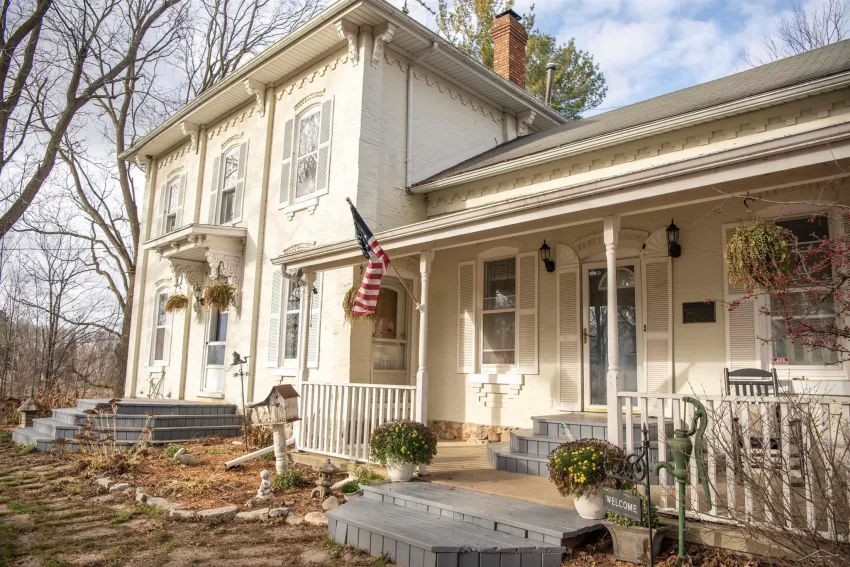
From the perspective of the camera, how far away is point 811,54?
8.62 m

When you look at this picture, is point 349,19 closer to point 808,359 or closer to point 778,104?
point 778,104

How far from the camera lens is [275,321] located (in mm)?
10469

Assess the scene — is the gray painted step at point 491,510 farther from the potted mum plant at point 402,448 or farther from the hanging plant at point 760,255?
the hanging plant at point 760,255

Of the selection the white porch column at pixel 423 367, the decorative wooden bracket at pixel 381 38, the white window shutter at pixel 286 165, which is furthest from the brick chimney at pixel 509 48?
the white porch column at pixel 423 367

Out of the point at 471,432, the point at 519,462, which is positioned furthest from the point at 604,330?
the point at 471,432

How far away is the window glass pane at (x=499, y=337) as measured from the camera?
8484 mm

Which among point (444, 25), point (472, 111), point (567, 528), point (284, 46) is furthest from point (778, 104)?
point (444, 25)

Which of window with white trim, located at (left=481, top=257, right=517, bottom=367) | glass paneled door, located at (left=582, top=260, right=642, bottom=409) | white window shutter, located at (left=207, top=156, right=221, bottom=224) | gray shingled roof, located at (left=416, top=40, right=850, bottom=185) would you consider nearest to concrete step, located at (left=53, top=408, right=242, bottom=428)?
white window shutter, located at (left=207, top=156, right=221, bottom=224)

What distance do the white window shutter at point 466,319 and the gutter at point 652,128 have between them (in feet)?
4.41

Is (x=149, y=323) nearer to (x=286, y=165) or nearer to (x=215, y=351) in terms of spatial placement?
(x=215, y=351)

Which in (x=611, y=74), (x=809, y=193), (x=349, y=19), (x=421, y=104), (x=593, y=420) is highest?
(x=611, y=74)

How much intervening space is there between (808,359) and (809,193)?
5.41 ft

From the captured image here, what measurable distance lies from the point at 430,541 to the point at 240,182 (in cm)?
931

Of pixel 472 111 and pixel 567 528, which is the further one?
pixel 472 111
